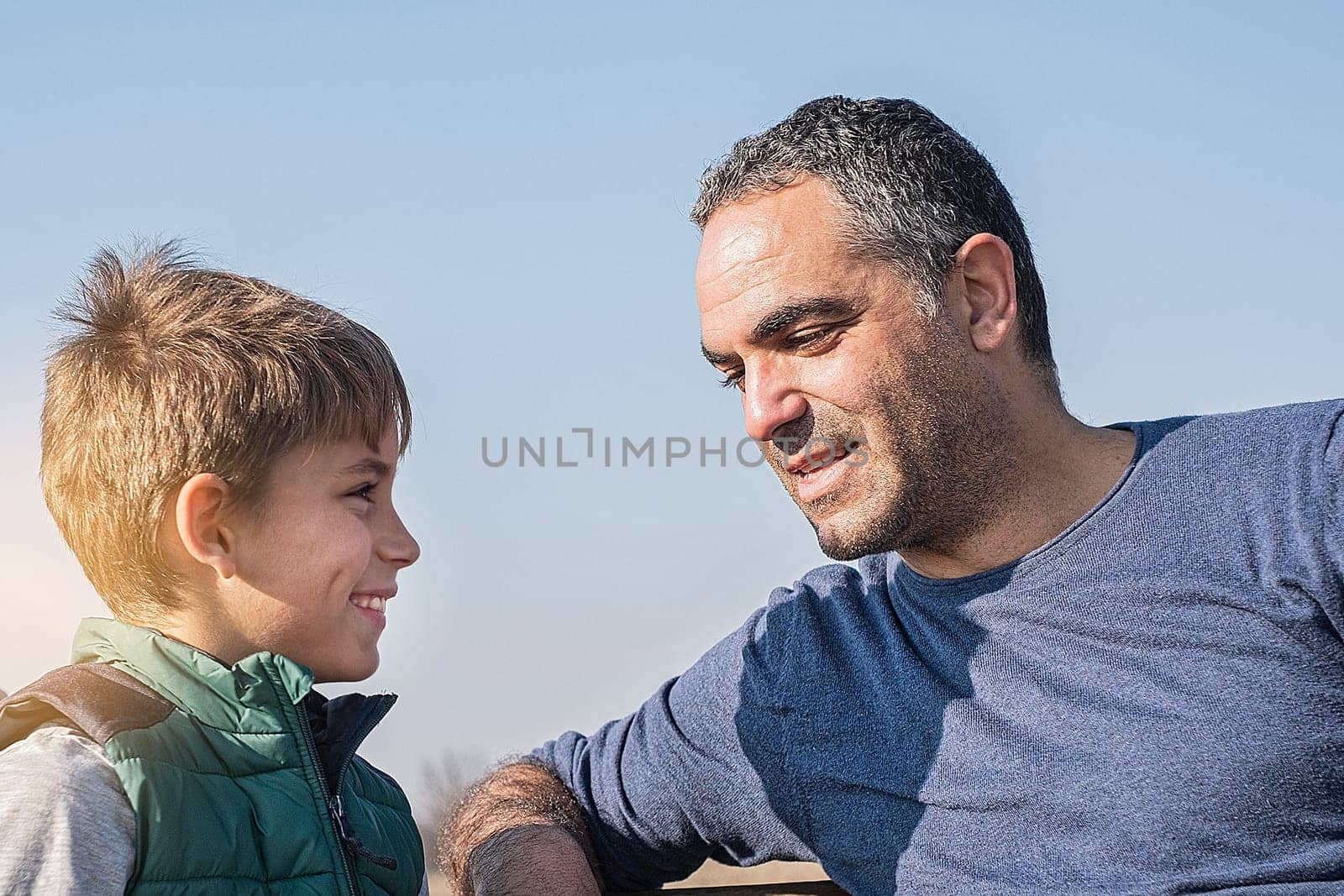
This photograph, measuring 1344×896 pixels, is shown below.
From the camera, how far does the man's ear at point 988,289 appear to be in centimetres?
249

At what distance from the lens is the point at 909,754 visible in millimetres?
2133

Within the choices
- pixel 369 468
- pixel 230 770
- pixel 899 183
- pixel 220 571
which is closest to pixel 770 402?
pixel 899 183

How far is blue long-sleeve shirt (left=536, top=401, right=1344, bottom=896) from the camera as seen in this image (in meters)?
1.85

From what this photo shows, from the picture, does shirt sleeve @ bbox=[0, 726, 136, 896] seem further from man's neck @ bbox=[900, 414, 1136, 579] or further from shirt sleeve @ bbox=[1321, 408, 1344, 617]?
shirt sleeve @ bbox=[1321, 408, 1344, 617]

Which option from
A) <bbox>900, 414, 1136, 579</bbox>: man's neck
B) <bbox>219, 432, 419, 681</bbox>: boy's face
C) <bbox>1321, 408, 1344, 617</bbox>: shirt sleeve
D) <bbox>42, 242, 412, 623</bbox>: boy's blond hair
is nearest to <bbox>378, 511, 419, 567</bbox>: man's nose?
<bbox>219, 432, 419, 681</bbox>: boy's face

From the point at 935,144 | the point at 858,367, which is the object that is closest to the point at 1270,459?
the point at 858,367

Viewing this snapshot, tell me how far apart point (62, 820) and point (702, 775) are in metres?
1.26

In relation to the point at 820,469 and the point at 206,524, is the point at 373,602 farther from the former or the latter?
the point at 820,469

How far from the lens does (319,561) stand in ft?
5.90

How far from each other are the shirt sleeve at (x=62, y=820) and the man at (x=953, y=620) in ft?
3.20

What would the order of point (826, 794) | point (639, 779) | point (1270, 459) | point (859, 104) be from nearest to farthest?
point (1270, 459), point (826, 794), point (639, 779), point (859, 104)

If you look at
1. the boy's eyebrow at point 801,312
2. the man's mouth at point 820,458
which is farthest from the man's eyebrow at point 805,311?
the man's mouth at point 820,458

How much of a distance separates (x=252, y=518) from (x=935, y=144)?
→ 162 cm

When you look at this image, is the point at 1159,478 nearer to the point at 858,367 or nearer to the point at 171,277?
the point at 858,367
